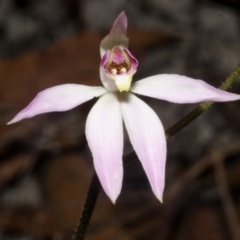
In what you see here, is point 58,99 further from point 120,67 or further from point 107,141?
point 120,67

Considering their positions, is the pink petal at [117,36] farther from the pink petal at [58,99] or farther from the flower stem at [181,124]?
the flower stem at [181,124]

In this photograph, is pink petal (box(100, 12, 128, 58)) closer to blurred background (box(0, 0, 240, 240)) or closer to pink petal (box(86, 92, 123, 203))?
pink petal (box(86, 92, 123, 203))

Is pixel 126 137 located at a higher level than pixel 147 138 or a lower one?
lower

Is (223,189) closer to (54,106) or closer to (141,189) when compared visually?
(141,189)

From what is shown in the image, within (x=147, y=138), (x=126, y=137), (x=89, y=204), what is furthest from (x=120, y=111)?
(x=126, y=137)

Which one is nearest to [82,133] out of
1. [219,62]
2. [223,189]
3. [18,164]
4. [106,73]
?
[18,164]

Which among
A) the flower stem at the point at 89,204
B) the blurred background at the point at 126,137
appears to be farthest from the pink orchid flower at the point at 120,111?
the blurred background at the point at 126,137
